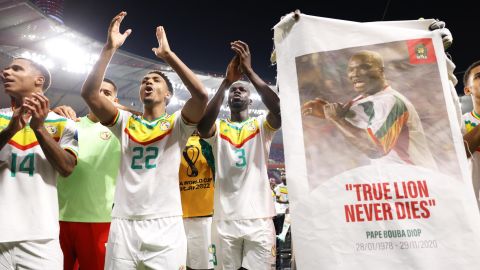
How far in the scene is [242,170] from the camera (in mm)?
3174

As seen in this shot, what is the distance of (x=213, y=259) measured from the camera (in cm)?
316

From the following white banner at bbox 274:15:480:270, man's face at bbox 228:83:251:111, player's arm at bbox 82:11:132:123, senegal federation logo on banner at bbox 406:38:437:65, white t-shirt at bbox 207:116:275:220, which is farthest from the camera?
man's face at bbox 228:83:251:111

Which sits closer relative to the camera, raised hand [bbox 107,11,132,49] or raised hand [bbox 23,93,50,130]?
raised hand [bbox 23,93,50,130]

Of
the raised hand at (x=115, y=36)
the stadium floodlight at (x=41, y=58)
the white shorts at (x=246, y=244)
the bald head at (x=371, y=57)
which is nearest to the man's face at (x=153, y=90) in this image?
the raised hand at (x=115, y=36)

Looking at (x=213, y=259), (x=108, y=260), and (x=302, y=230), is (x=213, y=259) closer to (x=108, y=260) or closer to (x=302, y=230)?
(x=108, y=260)

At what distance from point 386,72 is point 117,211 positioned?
78.9 inches

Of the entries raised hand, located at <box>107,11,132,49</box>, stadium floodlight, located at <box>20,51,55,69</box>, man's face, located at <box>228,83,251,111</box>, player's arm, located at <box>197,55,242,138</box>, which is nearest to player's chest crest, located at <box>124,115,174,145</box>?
player's arm, located at <box>197,55,242,138</box>

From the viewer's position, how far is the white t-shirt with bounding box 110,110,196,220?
8.26ft

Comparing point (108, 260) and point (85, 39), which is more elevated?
point (85, 39)

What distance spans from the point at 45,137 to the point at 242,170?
1.56 m

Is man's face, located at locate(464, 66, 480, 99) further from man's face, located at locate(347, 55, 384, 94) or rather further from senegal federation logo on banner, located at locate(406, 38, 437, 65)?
man's face, located at locate(347, 55, 384, 94)

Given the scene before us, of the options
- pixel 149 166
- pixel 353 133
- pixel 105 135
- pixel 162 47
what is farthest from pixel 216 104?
pixel 353 133

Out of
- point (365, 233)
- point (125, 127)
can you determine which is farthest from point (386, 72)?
point (125, 127)

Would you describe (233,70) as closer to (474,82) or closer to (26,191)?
(26,191)
